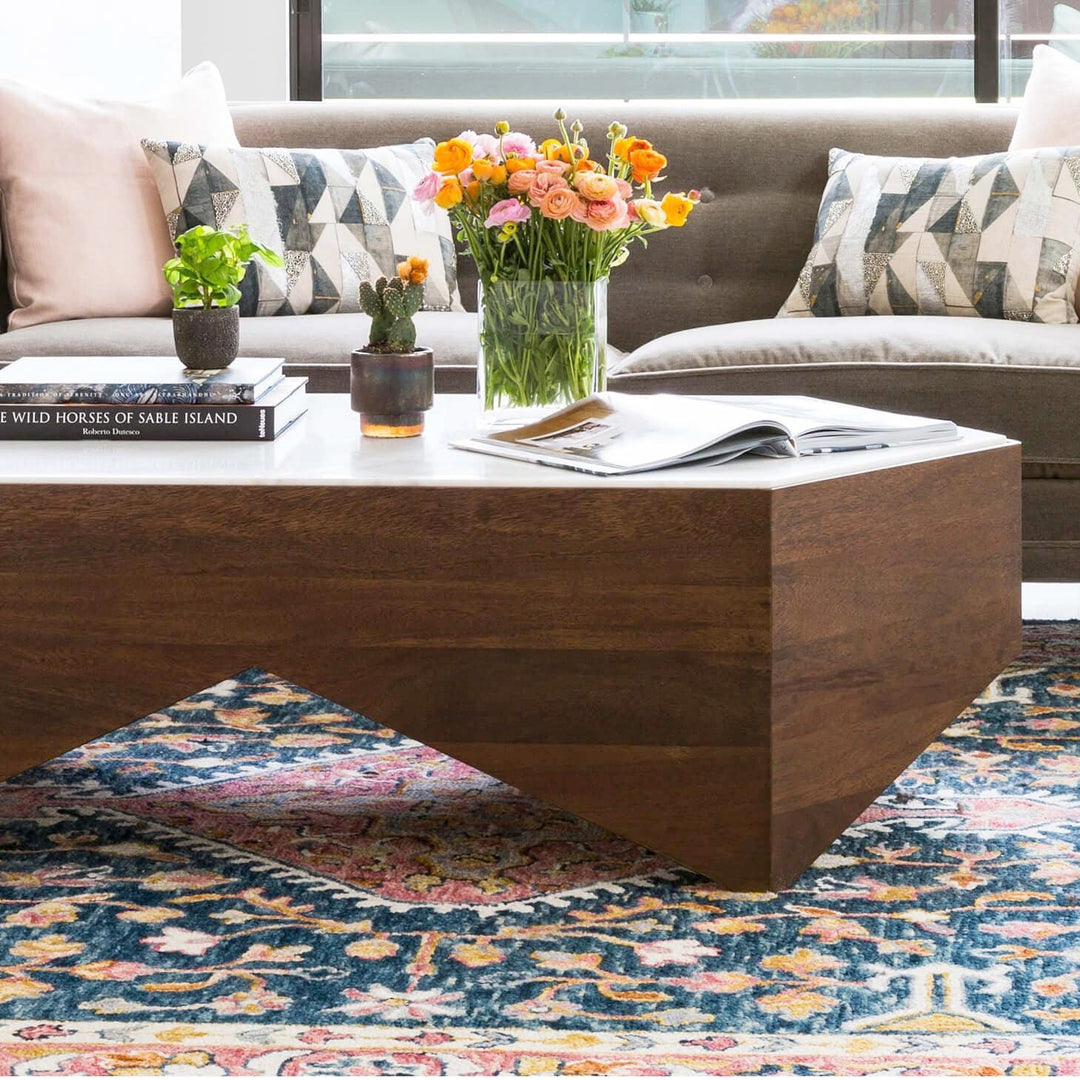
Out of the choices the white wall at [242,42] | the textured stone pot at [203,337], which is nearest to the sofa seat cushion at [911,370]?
the textured stone pot at [203,337]

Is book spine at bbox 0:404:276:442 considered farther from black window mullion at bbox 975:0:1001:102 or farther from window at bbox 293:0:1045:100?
black window mullion at bbox 975:0:1001:102

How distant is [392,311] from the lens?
157 cm

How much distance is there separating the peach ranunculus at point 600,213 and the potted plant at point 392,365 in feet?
0.60

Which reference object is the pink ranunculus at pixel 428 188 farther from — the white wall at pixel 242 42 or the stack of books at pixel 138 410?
the white wall at pixel 242 42

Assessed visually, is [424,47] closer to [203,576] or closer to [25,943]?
[203,576]

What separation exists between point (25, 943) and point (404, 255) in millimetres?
1776

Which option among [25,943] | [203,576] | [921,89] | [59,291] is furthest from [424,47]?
[25,943]

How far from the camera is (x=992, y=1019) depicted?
110 centimetres

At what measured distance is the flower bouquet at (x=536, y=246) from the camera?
1.55 metres

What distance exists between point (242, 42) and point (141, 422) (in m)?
2.46

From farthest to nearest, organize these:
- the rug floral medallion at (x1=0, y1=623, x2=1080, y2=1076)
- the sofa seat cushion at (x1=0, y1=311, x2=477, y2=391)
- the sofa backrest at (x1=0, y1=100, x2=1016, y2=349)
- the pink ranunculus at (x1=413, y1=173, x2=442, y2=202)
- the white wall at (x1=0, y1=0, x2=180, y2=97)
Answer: the white wall at (x1=0, y1=0, x2=180, y2=97) → the sofa backrest at (x1=0, y1=100, x2=1016, y2=349) → the sofa seat cushion at (x1=0, y1=311, x2=477, y2=391) → the pink ranunculus at (x1=413, y1=173, x2=442, y2=202) → the rug floral medallion at (x1=0, y1=623, x2=1080, y2=1076)

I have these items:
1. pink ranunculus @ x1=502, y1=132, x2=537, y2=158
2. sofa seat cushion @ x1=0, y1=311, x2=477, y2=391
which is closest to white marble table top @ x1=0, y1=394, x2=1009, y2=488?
pink ranunculus @ x1=502, y1=132, x2=537, y2=158

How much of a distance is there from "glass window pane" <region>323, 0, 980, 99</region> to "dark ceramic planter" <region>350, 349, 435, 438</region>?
254 centimetres

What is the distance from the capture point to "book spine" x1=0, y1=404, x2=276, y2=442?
154 centimetres
